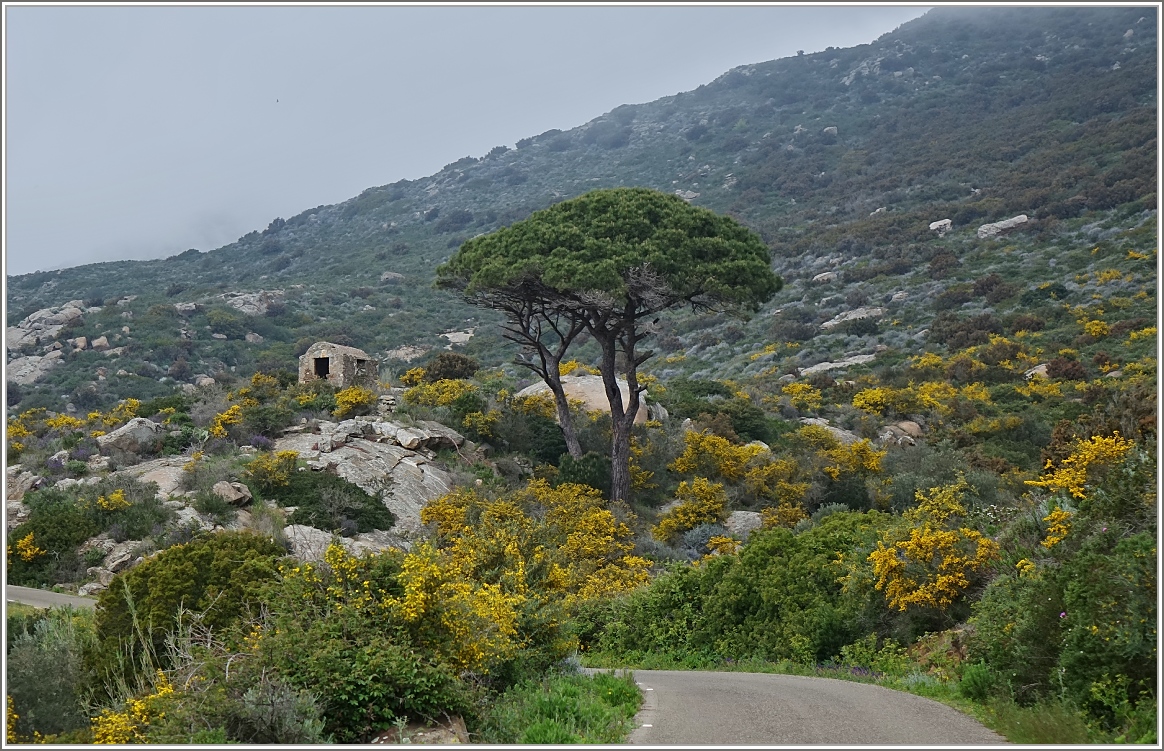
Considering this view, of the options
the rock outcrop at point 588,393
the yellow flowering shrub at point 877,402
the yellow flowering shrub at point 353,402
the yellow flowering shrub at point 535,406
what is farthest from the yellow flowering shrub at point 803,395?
the yellow flowering shrub at point 353,402

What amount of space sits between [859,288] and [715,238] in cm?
3138

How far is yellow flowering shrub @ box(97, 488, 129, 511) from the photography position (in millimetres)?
18656

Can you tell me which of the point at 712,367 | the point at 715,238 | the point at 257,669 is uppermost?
the point at 715,238

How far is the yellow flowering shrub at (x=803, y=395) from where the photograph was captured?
109 ft

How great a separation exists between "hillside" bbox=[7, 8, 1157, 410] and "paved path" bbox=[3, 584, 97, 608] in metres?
17.7

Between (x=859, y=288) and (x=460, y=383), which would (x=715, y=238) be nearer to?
(x=460, y=383)

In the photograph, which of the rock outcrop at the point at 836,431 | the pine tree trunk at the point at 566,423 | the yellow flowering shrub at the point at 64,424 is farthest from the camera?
the rock outcrop at the point at 836,431

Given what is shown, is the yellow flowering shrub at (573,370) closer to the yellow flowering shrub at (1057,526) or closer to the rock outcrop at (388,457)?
the rock outcrop at (388,457)

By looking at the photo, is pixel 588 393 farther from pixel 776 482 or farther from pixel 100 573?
pixel 100 573

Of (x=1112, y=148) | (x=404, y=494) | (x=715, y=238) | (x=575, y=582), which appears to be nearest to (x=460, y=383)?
(x=404, y=494)

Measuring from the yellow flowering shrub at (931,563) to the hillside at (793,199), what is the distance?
24809 millimetres

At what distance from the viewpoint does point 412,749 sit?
19.3 ft

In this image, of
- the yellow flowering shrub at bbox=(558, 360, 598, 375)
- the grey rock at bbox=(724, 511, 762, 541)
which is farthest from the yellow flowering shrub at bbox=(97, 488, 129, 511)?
the yellow flowering shrub at bbox=(558, 360, 598, 375)

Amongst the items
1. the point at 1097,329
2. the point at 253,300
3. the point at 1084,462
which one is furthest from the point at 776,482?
the point at 253,300
